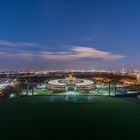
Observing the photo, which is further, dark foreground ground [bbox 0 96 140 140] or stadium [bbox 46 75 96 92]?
stadium [bbox 46 75 96 92]

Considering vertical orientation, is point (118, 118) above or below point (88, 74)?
below

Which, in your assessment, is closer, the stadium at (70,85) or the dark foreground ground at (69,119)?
the dark foreground ground at (69,119)

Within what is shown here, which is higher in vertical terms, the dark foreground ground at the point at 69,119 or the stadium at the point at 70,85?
the stadium at the point at 70,85

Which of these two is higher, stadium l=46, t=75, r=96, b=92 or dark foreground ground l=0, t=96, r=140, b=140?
stadium l=46, t=75, r=96, b=92

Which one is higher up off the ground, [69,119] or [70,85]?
[70,85]

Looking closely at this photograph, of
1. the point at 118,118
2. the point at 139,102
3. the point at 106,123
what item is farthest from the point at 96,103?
the point at 106,123

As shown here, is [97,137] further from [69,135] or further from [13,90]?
[13,90]

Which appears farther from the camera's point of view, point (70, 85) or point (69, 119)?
point (70, 85)

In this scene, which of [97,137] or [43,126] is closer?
[97,137]
